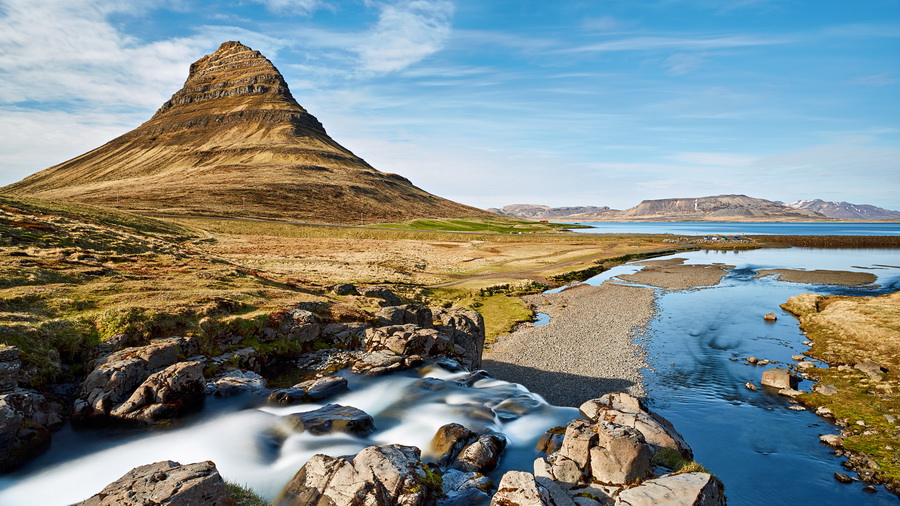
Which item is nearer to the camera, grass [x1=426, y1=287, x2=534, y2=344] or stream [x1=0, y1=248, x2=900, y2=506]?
stream [x1=0, y1=248, x2=900, y2=506]

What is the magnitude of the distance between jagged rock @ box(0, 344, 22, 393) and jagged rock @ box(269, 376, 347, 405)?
10.6 meters

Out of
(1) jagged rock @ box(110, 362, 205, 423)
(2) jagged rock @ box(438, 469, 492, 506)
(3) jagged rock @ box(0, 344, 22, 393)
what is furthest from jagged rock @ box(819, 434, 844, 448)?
(3) jagged rock @ box(0, 344, 22, 393)

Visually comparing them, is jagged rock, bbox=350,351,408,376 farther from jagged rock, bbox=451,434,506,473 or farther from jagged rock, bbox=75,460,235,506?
jagged rock, bbox=75,460,235,506

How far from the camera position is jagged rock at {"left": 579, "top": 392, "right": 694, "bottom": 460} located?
58.9 feet

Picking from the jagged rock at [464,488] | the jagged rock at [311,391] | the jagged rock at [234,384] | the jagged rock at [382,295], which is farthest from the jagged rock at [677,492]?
the jagged rock at [382,295]

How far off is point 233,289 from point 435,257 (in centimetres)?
7060

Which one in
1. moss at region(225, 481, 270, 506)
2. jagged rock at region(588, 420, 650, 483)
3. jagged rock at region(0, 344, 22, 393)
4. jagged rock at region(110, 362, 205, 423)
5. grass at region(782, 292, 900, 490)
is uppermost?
jagged rock at region(0, 344, 22, 393)

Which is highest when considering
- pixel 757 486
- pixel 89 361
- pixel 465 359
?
pixel 89 361

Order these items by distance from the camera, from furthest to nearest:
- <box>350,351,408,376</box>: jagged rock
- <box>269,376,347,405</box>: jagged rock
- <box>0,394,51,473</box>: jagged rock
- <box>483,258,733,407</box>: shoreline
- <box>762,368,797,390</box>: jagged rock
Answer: <box>483,258,733,407</box>: shoreline
<box>762,368,797,390</box>: jagged rock
<box>350,351,408,376</box>: jagged rock
<box>269,376,347,405</box>: jagged rock
<box>0,394,51,473</box>: jagged rock

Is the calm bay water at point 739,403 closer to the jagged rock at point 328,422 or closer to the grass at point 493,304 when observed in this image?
the grass at point 493,304

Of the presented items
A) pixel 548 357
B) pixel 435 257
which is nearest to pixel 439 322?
pixel 548 357

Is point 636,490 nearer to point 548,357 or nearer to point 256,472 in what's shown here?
point 256,472

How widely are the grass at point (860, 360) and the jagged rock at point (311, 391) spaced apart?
27890 mm

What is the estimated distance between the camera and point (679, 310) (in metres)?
57.8
